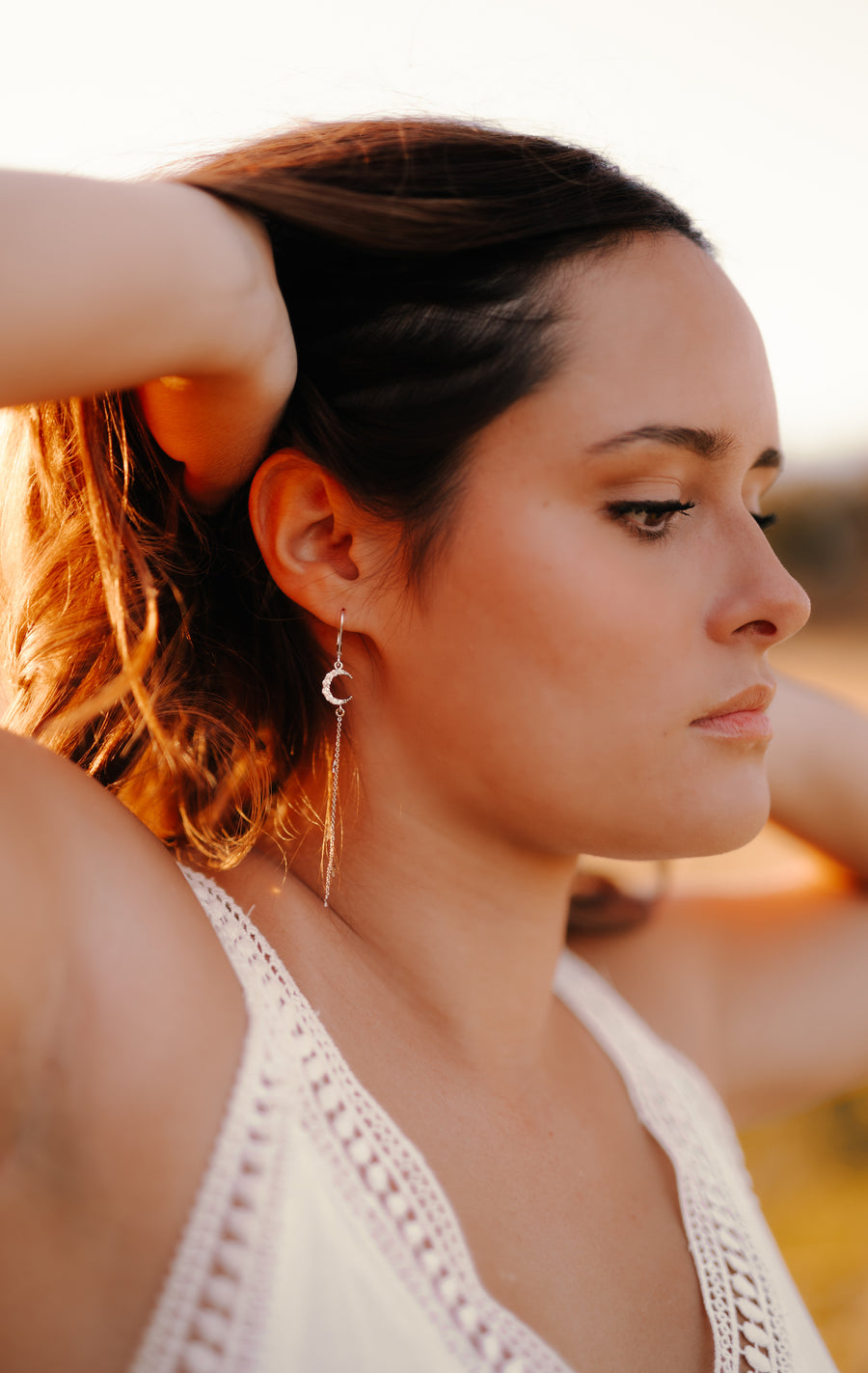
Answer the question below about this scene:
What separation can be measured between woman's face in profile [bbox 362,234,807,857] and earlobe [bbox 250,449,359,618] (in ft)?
0.41

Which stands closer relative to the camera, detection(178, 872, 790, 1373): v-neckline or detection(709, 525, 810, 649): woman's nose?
detection(178, 872, 790, 1373): v-neckline

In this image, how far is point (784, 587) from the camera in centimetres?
142

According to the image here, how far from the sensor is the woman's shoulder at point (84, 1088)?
3.28 ft

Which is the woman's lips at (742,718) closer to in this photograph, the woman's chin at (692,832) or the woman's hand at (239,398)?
the woman's chin at (692,832)

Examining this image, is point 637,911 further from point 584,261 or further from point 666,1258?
point 584,261

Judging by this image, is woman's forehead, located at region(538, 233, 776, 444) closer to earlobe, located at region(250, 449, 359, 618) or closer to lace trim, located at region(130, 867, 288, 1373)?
earlobe, located at region(250, 449, 359, 618)

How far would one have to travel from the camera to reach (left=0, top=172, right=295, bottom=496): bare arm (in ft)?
2.98

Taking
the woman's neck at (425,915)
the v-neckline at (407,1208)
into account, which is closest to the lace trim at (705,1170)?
the v-neckline at (407,1208)

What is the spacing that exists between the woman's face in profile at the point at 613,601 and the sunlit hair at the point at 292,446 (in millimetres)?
63

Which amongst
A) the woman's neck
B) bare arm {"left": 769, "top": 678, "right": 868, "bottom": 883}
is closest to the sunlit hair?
the woman's neck

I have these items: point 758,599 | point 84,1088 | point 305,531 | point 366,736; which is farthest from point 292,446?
point 84,1088

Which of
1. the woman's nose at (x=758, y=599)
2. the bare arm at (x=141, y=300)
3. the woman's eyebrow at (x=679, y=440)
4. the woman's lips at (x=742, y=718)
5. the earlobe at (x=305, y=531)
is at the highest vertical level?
the bare arm at (x=141, y=300)

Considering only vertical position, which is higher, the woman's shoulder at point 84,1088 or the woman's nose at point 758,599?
the woman's nose at point 758,599

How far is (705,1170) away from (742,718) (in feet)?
2.58
